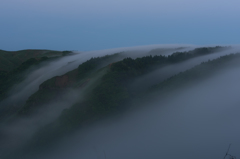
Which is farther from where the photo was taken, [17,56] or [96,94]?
[17,56]

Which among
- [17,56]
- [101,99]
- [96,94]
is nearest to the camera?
[101,99]

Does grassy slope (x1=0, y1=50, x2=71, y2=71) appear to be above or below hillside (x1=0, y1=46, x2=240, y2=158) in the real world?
above

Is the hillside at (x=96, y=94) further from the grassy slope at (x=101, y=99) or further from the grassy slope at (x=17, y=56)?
the grassy slope at (x=17, y=56)

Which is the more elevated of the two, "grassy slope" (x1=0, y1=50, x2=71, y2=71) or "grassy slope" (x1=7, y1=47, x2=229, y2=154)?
"grassy slope" (x1=0, y1=50, x2=71, y2=71)

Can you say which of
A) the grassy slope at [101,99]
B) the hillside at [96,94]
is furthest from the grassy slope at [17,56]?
the grassy slope at [101,99]

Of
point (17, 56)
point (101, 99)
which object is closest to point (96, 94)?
point (101, 99)

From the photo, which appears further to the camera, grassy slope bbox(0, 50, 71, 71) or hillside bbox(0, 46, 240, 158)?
grassy slope bbox(0, 50, 71, 71)

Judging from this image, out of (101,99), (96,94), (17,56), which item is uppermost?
(17,56)

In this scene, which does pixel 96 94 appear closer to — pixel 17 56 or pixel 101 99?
pixel 101 99

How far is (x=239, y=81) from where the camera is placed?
8352mm

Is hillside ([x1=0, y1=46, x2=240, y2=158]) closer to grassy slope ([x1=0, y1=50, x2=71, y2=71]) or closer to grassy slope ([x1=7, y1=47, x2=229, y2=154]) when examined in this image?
grassy slope ([x1=7, y1=47, x2=229, y2=154])

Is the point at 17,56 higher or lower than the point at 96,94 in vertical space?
higher

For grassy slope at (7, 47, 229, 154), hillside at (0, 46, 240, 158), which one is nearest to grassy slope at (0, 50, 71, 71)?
hillside at (0, 46, 240, 158)

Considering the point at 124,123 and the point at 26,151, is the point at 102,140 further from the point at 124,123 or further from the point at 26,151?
the point at 26,151
